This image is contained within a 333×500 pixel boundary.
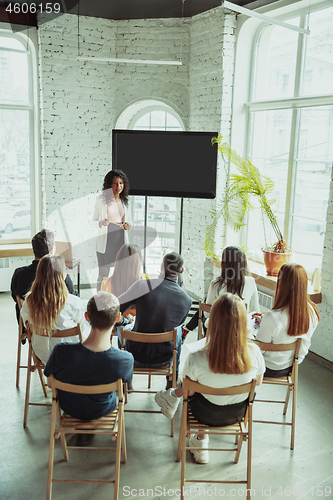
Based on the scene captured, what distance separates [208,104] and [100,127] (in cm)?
149

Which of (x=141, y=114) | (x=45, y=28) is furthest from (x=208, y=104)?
(x=45, y=28)

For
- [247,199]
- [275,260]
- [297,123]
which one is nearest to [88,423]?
[275,260]

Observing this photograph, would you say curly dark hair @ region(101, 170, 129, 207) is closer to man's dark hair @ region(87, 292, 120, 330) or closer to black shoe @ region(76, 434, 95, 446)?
man's dark hair @ region(87, 292, 120, 330)

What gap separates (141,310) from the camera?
311 cm

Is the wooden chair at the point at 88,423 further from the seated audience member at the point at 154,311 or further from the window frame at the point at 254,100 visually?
the window frame at the point at 254,100

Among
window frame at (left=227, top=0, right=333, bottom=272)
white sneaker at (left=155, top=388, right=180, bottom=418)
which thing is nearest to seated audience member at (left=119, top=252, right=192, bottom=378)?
white sneaker at (left=155, top=388, right=180, bottom=418)

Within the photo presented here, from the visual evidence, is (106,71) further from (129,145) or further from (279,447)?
(279,447)

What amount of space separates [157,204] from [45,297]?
12.0ft

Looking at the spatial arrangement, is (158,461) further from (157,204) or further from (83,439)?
(157,204)

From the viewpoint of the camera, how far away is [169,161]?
4.59m

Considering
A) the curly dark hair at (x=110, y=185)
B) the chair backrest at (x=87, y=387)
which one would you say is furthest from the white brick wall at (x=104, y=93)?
the chair backrest at (x=87, y=387)

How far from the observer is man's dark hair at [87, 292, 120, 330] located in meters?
2.35

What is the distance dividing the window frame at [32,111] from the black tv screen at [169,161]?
1.79 metres

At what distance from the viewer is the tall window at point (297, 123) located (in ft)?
14.5
